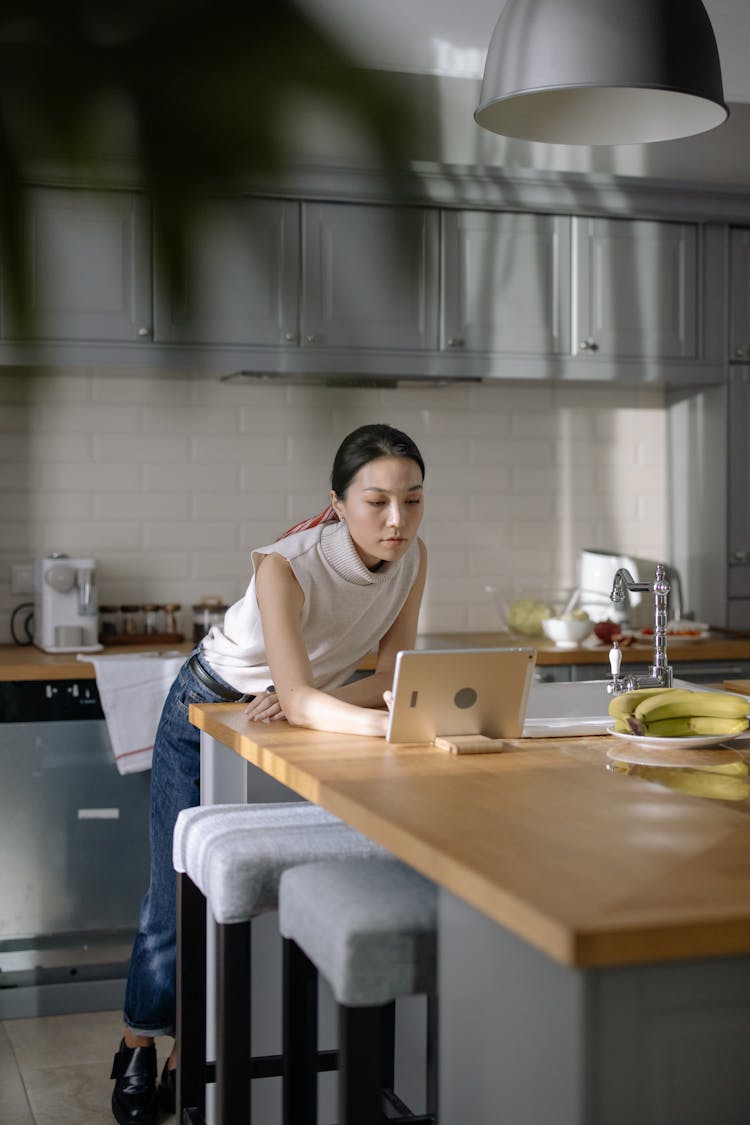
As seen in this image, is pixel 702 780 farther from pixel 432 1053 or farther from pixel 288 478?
pixel 288 478

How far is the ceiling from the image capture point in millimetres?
570

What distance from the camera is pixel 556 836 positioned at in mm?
1542

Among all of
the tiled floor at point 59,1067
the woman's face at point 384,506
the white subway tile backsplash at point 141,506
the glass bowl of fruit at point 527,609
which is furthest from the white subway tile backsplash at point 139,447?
the woman's face at point 384,506

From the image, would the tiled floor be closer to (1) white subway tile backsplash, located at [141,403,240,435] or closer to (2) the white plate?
(2) the white plate

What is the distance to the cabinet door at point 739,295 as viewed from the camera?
460 cm

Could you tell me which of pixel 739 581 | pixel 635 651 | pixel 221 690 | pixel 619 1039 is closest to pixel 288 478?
pixel 635 651

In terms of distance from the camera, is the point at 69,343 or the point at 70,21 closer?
the point at 70,21

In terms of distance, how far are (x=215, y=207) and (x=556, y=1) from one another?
4.32 ft

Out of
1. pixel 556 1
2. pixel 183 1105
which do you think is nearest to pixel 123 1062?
pixel 183 1105

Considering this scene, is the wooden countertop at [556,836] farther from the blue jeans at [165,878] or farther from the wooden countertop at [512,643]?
the wooden countertop at [512,643]

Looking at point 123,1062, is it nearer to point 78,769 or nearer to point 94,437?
point 78,769

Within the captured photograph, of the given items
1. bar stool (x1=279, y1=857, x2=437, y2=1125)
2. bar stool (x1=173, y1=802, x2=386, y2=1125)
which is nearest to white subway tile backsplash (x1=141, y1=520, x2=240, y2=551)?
bar stool (x1=173, y1=802, x2=386, y2=1125)

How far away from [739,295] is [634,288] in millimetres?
397

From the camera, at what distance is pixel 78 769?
379cm
